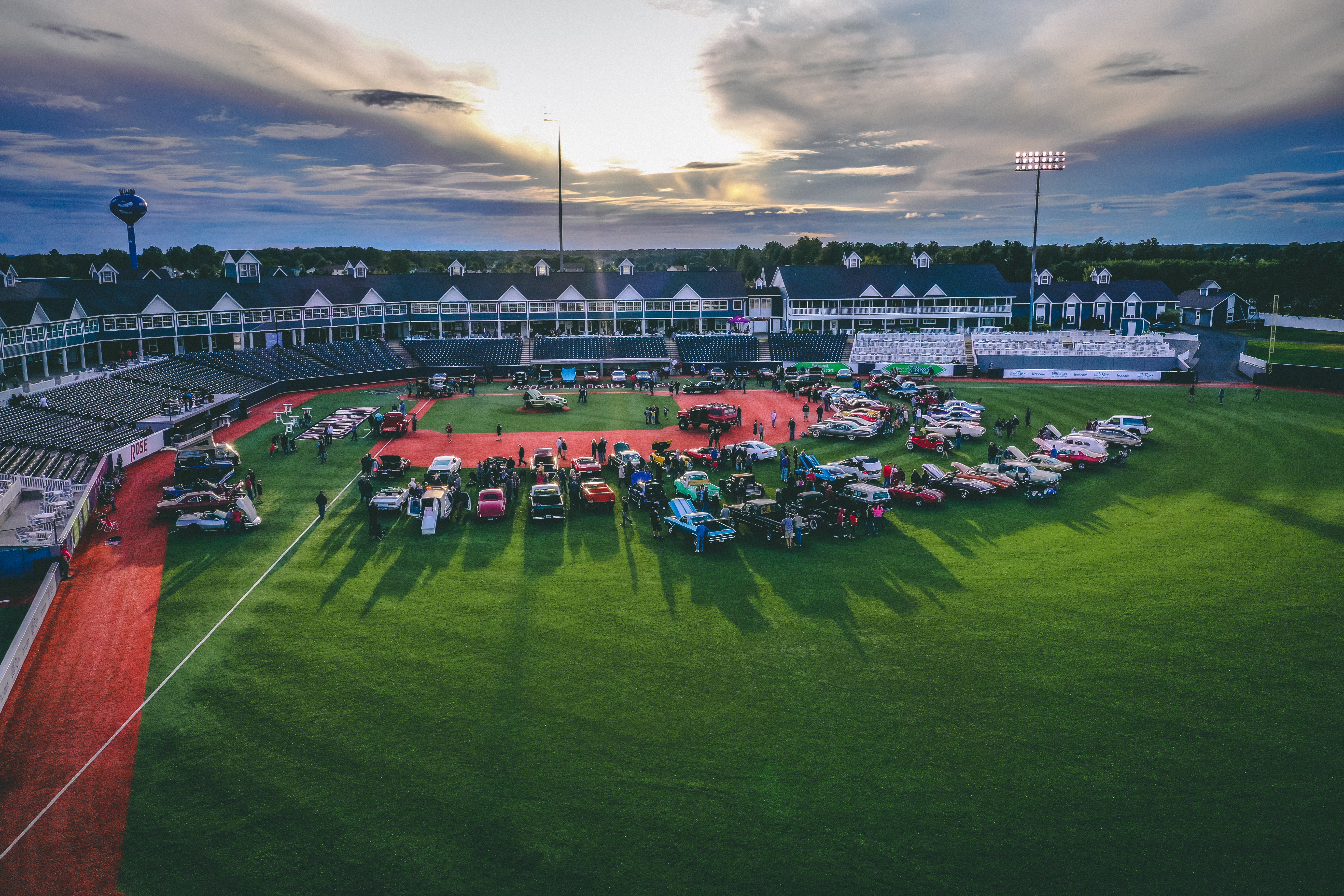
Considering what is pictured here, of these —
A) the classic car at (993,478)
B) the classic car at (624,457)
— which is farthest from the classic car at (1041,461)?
the classic car at (624,457)

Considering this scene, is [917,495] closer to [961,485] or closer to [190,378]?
[961,485]

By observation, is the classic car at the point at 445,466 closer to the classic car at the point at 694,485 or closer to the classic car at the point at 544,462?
the classic car at the point at 544,462

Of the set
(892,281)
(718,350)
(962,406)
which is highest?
(892,281)

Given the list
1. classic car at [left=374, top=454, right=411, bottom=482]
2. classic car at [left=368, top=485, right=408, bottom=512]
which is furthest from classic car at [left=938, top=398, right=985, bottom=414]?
classic car at [left=368, top=485, right=408, bottom=512]

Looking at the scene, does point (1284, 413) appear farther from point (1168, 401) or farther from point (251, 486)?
point (251, 486)

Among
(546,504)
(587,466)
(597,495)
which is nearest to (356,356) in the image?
(587,466)

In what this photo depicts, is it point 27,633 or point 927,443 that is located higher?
point 927,443
